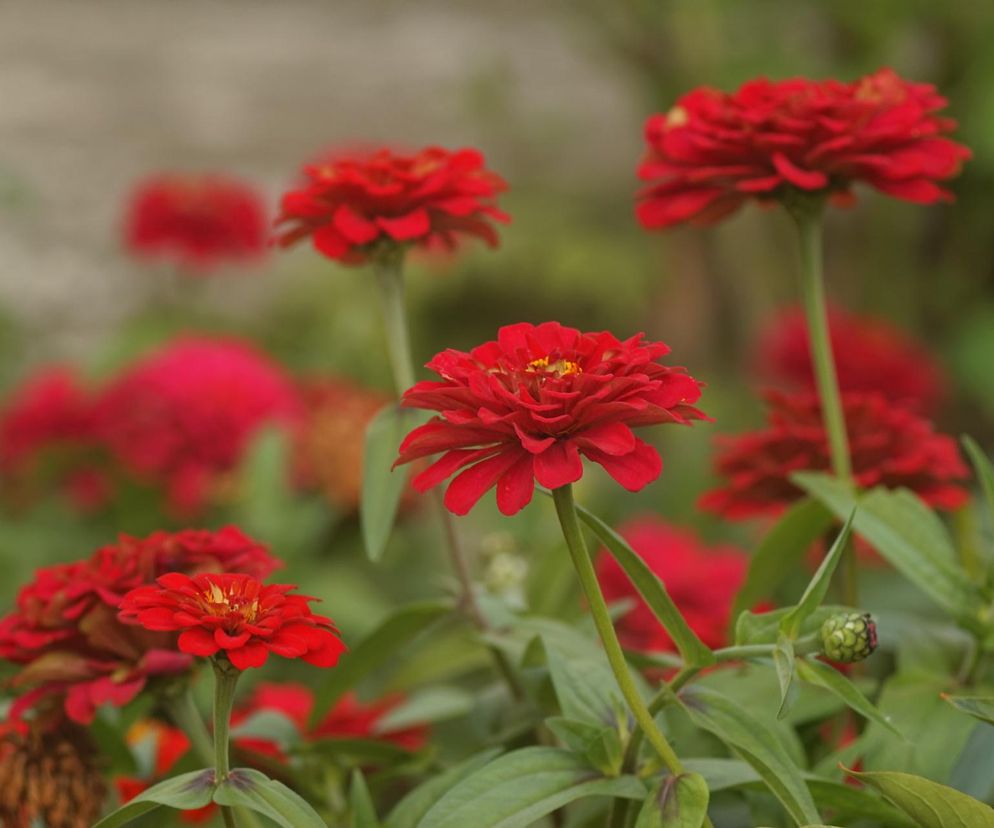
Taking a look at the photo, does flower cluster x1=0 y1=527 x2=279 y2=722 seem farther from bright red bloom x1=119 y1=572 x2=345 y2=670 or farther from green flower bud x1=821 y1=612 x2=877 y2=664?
green flower bud x1=821 y1=612 x2=877 y2=664

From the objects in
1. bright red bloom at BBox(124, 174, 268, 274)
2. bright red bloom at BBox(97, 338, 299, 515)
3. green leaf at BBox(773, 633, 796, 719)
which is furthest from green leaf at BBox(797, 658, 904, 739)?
bright red bloom at BBox(124, 174, 268, 274)

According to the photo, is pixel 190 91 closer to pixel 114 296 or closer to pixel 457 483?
pixel 114 296

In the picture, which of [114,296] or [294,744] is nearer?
[294,744]

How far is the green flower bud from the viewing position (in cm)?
37

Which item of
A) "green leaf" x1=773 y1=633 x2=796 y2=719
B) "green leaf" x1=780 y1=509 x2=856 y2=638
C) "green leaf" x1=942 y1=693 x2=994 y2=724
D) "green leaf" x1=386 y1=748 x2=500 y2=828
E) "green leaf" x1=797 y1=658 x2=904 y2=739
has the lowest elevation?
"green leaf" x1=386 y1=748 x2=500 y2=828

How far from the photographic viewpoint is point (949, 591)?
1.68 feet

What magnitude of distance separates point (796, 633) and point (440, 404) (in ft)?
0.42

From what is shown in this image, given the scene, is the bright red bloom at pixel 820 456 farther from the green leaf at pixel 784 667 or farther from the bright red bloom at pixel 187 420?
the bright red bloom at pixel 187 420

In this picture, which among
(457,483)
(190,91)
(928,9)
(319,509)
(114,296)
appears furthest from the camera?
(190,91)

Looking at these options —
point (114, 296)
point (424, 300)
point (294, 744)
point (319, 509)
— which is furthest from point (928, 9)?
point (294, 744)

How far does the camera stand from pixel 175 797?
0.38 metres

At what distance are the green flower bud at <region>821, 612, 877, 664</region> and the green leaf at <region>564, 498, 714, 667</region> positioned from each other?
4 centimetres

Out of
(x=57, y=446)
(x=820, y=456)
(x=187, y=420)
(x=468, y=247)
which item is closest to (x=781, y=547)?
(x=820, y=456)

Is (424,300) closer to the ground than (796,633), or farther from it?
farther from it
